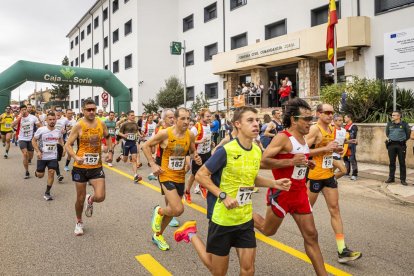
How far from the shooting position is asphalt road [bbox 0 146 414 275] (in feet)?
13.2

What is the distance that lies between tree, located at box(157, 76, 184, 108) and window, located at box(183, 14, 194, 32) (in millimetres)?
4803

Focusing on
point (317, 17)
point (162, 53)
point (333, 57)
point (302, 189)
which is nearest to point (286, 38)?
point (317, 17)

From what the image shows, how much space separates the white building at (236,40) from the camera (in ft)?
53.6

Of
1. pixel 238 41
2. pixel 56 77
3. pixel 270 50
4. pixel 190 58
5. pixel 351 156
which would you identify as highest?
pixel 238 41

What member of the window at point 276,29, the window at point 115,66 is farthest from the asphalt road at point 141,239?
the window at point 115,66

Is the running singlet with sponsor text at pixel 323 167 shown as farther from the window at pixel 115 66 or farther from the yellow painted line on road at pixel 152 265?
the window at pixel 115 66

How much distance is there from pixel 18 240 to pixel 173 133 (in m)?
2.64

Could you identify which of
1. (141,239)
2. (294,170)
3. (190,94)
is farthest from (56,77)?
(294,170)

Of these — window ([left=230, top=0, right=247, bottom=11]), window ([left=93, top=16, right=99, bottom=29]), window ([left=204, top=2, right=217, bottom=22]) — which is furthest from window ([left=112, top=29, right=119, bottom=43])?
window ([left=230, top=0, right=247, bottom=11])

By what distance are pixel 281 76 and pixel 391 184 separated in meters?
14.6

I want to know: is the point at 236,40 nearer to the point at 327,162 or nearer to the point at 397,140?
the point at 397,140

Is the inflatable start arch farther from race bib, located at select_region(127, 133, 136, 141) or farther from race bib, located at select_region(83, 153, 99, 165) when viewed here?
race bib, located at select_region(83, 153, 99, 165)

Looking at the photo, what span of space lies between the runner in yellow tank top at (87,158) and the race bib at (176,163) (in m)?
1.31

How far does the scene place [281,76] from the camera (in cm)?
2270
